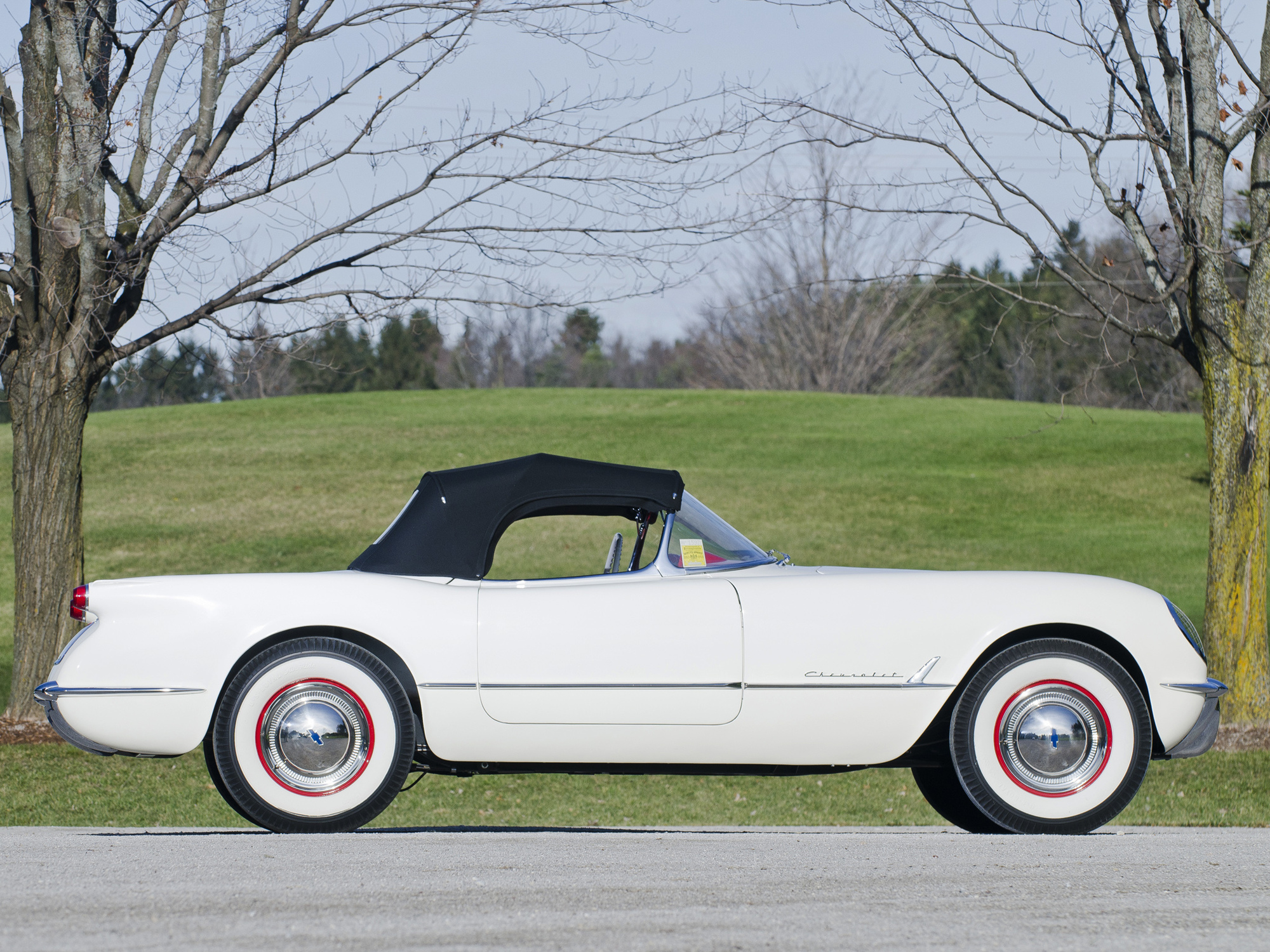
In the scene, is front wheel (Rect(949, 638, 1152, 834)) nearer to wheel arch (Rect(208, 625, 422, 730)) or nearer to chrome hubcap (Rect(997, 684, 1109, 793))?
chrome hubcap (Rect(997, 684, 1109, 793))

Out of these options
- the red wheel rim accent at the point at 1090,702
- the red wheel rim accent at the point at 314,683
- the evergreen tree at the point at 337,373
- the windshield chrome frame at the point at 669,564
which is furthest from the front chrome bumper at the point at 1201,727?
the evergreen tree at the point at 337,373

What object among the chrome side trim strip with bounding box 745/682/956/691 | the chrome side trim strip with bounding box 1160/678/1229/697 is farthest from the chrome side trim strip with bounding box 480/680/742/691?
the chrome side trim strip with bounding box 1160/678/1229/697

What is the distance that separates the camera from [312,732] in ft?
16.5

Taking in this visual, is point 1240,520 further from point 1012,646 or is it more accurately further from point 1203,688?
point 1012,646

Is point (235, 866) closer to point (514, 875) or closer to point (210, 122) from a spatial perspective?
A: point (514, 875)

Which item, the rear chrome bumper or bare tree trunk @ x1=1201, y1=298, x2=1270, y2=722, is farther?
bare tree trunk @ x1=1201, y1=298, x2=1270, y2=722

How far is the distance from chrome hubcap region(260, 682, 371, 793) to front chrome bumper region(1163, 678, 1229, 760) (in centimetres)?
327

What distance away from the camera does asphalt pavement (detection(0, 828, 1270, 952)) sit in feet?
10.9

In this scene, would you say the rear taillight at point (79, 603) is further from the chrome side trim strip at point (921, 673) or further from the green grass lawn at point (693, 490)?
the green grass lawn at point (693, 490)

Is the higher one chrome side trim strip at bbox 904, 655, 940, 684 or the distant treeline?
the distant treeline

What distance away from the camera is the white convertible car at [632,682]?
198 inches

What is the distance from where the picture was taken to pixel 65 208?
9.55m

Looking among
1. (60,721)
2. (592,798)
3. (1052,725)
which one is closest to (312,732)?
(60,721)

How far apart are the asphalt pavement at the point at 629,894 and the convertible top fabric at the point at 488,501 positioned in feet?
3.82
